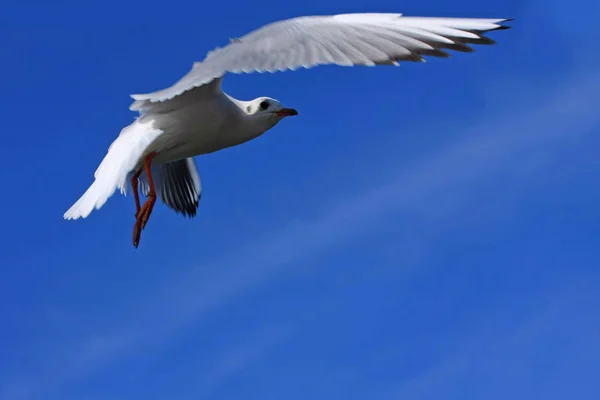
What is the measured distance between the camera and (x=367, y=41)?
6234 mm

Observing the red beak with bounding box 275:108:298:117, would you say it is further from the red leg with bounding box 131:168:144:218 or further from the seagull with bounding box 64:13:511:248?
the red leg with bounding box 131:168:144:218

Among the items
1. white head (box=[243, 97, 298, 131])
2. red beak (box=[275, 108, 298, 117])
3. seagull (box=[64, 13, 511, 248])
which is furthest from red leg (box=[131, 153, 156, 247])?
red beak (box=[275, 108, 298, 117])

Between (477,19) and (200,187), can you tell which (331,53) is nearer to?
(477,19)

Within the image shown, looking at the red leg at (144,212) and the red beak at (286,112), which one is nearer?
the red leg at (144,212)

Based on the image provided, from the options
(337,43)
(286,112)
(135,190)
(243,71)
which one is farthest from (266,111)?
(243,71)

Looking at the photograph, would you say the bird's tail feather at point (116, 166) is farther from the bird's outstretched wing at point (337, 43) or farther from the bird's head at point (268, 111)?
the bird's head at point (268, 111)

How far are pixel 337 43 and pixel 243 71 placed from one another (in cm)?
70

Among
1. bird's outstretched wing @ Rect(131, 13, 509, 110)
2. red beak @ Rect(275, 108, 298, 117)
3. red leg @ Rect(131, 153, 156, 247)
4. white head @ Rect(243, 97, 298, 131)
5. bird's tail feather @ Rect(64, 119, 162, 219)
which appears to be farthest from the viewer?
red beak @ Rect(275, 108, 298, 117)

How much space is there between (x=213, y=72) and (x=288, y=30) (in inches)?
32.5

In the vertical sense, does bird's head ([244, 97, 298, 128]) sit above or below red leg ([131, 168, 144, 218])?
above

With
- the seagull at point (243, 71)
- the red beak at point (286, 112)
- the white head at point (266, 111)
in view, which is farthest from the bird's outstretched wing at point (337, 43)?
the red beak at point (286, 112)

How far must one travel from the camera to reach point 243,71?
19.4ft

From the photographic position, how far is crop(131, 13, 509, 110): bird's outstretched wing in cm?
593

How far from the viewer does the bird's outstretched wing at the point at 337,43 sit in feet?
19.5
